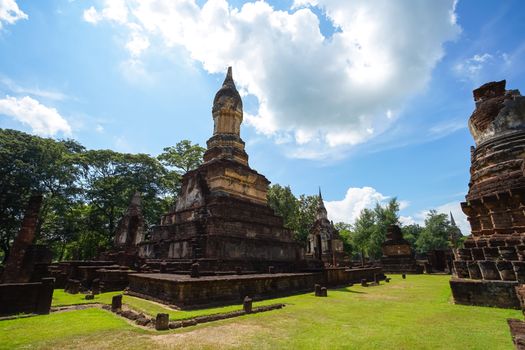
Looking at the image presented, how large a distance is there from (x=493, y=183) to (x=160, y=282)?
13126mm

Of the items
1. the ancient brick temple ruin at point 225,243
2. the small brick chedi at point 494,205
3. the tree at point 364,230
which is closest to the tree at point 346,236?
the tree at point 364,230

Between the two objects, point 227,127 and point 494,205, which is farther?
point 227,127

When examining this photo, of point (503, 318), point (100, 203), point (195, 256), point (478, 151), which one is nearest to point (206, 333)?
point (503, 318)

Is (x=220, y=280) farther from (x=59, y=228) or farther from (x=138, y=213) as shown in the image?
(x=59, y=228)

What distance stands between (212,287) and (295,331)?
3909mm

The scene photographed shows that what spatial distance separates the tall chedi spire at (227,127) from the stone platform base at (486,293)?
14.8 metres

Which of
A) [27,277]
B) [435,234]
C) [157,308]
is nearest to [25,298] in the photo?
A: [27,277]

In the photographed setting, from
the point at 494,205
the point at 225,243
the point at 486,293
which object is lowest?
the point at 486,293

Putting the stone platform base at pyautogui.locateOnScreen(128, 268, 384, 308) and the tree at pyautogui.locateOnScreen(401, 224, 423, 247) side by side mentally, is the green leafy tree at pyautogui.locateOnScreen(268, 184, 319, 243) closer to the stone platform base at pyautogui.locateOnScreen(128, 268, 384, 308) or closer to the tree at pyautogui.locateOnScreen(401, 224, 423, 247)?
the stone platform base at pyautogui.locateOnScreen(128, 268, 384, 308)

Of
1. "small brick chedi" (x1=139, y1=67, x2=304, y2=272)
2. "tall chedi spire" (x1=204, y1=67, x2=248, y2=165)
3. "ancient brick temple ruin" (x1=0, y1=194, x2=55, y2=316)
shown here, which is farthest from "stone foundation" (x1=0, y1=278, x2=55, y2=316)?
"tall chedi spire" (x1=204, y1=67, x2=248, y2=165)

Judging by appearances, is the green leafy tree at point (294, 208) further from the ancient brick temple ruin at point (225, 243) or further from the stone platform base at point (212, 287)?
the stone platform base at point (212, 287)

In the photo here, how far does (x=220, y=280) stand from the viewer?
9430 millimetres

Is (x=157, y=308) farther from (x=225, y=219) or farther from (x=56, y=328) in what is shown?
(x=225, y=219)

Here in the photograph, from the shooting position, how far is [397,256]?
26.8 meters
